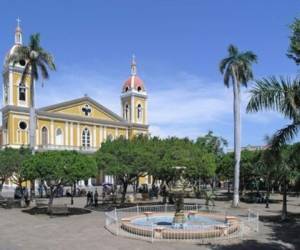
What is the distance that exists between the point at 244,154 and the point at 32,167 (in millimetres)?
21180

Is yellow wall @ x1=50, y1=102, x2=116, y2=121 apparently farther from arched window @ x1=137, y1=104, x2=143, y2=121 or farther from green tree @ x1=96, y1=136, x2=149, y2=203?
green tree @ x1=96, y1=136, x2=149, y2=203

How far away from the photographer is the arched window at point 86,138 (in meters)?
71.5

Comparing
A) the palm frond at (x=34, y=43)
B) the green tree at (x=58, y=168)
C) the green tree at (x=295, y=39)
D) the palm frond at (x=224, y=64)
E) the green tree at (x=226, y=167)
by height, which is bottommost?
the green tree at (x=226, y=167)

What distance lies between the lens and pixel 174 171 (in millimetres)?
31344

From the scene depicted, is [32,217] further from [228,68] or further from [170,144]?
[228,68]

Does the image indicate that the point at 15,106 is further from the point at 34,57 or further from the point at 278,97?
the point at 278,97

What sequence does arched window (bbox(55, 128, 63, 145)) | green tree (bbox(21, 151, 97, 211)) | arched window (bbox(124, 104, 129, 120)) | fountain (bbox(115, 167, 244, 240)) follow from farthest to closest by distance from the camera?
arched window (bbox(124, 104, 129, 120)) → arched window (bbox(55, 128, 63, 145)) → green tree (bbox(21, 151, 97, 211)) → fountain (bbox(115, 167, 244, 240))

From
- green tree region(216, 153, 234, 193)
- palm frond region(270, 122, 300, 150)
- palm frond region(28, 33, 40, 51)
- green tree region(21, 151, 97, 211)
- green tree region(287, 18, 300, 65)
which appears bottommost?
green tree region(216, 153, 234, 193)

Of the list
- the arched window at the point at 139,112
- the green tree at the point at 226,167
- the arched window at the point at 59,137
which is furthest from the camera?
the arched window at the point at 139,112

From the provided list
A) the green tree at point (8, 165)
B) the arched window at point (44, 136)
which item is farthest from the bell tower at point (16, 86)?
the green tree at point (8, 165)

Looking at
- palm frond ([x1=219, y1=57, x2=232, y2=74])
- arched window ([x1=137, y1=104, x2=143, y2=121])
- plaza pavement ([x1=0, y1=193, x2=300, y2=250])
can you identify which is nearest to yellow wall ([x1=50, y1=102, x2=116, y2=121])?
arched window ([x1=137, y1=104, x2=143, y2=121])

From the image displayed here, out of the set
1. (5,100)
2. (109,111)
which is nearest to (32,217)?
(5,100)

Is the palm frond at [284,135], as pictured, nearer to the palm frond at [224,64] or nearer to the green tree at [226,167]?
the palm frond at [224,64]

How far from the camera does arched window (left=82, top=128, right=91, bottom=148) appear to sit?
7150cm
